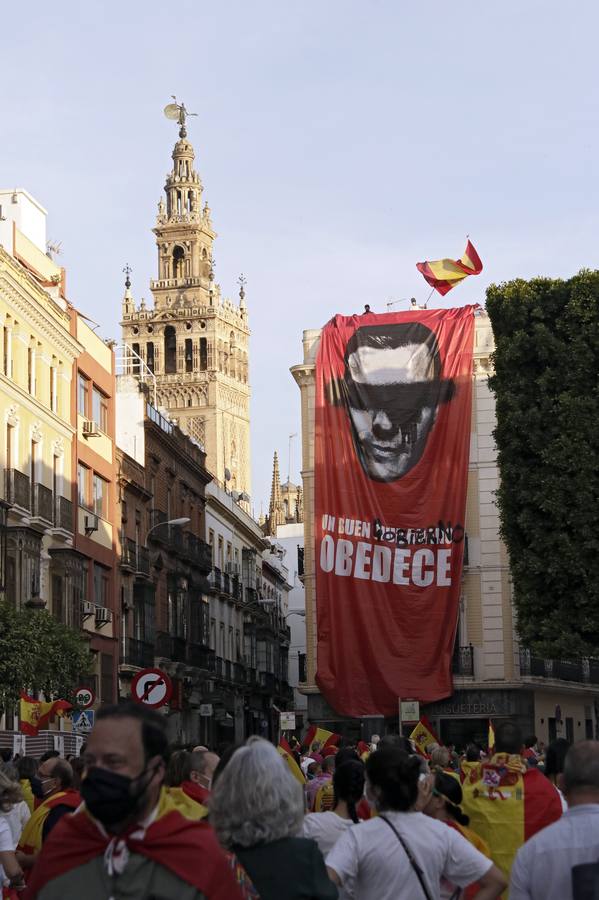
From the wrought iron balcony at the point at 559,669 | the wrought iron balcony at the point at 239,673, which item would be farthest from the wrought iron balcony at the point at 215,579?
the wrought iron balcony at the point at 559,669

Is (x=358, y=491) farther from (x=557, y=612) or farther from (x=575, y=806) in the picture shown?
(x=575, y=806)

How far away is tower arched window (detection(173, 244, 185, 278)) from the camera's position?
456ft

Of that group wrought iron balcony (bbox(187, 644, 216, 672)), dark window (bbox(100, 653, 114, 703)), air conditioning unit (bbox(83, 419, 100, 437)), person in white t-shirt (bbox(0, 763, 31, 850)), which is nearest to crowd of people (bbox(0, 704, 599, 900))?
person in white t-shirt (bbox(0, 763, 31, 850))

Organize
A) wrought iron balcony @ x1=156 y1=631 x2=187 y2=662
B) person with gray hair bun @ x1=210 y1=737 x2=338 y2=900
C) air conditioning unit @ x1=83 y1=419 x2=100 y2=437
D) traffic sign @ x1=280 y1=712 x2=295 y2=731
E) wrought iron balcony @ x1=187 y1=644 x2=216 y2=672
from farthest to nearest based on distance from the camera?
wrought iron balcony @ x1=187 y1=644 x2=216 y2=672 → wrought iron balcony @ x1=156 y1=631 x2=187 y2=662 → air conditioning unit @ x1=83 y1=419 x2=100 y2=437 → traffic sign @ x1=280 y1=712 x2=295 y2=731 → person with gray hair bun @ x1=210 y1=737 x2=338 y2=900

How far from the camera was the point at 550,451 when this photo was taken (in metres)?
34.7

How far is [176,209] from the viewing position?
13862 cm

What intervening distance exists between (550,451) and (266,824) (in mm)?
29405

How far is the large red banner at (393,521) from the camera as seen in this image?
152 feet

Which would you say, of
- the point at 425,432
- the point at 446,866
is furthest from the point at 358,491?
the point at 446,866

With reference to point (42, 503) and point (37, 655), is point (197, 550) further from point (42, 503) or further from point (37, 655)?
point (37, 655)

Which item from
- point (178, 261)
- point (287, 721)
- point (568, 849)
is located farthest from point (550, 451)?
point (178, 261)

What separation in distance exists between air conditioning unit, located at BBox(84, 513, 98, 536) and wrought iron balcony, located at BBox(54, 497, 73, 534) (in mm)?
1717

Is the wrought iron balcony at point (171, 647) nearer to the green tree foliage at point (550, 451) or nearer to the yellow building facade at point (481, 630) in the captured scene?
the yellow building facade at point (481, 630)

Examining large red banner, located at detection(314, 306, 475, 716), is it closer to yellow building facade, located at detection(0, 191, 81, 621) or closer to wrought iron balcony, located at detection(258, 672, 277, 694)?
yellow building facade, located at detection(0, 191, 81, 621)
